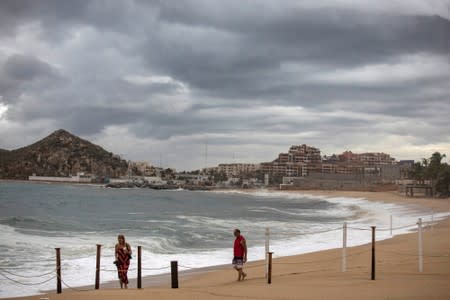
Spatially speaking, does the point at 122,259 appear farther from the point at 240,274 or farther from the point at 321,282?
the point at 321,282

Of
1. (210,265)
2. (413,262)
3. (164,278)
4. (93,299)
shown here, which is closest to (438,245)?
(413,262)

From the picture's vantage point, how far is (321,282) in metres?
11.7

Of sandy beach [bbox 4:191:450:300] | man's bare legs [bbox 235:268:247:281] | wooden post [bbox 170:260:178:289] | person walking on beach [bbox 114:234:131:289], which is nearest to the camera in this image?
sandy beach [bbox 4:191:450:300]

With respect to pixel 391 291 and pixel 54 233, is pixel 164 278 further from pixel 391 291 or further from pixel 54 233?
pixel 54 233

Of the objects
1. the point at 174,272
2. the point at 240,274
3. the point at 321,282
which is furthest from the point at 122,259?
the point at 321,282

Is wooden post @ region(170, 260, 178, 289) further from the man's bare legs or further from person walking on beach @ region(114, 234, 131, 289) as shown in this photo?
the man's bare legs

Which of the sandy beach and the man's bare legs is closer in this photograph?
the sandy beach

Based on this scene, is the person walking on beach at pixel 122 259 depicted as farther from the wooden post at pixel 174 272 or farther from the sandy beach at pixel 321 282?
the wooden post at pixel 174 272

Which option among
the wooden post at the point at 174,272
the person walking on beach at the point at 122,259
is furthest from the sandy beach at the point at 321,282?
the person walking on beach at the point at 122,259

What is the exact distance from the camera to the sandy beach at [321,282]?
1025cm

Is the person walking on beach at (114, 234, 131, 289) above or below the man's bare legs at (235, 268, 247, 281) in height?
above

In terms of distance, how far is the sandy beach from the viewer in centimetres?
1025

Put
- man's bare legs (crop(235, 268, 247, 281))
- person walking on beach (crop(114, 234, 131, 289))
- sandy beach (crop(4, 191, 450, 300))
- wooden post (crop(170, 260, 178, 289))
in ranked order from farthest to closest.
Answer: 1. man's bare legs (crop(235, 268, 247, 281))
2. person walking on beach (crop(114, 234, 131, 289))
3. wooden post (crop(170, 260, 178, 289))
4. sandy beach (crop(4, 191, 450, 300))

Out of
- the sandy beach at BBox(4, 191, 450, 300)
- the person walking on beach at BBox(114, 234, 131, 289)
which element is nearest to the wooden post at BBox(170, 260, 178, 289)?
the sandy beach at BBox(4, 191, 450, 300)
